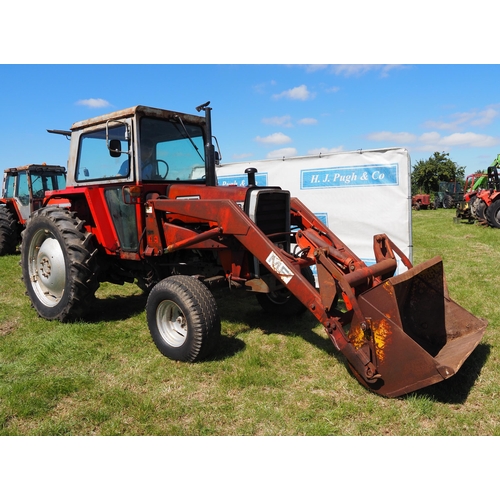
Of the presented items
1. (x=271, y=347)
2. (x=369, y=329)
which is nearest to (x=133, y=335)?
(x=271, y=347)

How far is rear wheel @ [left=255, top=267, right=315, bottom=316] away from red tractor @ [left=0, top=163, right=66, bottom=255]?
26.1 ft

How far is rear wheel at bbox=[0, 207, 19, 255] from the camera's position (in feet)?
35.3

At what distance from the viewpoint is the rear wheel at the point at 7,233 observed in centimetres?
1076

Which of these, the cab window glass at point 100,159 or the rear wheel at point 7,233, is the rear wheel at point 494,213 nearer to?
the cab window glass at point 100,159

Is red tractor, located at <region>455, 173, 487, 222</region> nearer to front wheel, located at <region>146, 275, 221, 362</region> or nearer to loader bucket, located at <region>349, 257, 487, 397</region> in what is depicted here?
loader bucket, located at <region>349, 257, 487, 397</region>

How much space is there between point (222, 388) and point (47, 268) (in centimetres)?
297

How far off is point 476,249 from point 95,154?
9.04 metres


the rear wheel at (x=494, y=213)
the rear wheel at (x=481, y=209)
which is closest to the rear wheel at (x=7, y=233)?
the rear wheel at (x=494, y=213)

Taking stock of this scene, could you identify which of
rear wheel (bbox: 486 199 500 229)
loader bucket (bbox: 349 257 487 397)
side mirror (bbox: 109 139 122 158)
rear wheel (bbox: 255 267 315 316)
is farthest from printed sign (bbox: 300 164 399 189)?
rear wheel (bbox: 486 199 500 229)

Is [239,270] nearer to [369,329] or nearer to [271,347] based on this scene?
[271,347]

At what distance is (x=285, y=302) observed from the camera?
5238 mm

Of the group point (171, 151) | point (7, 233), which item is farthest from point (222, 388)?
point (7, 233)

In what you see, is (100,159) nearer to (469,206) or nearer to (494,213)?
(494,213)

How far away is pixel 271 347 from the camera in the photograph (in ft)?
14.6
